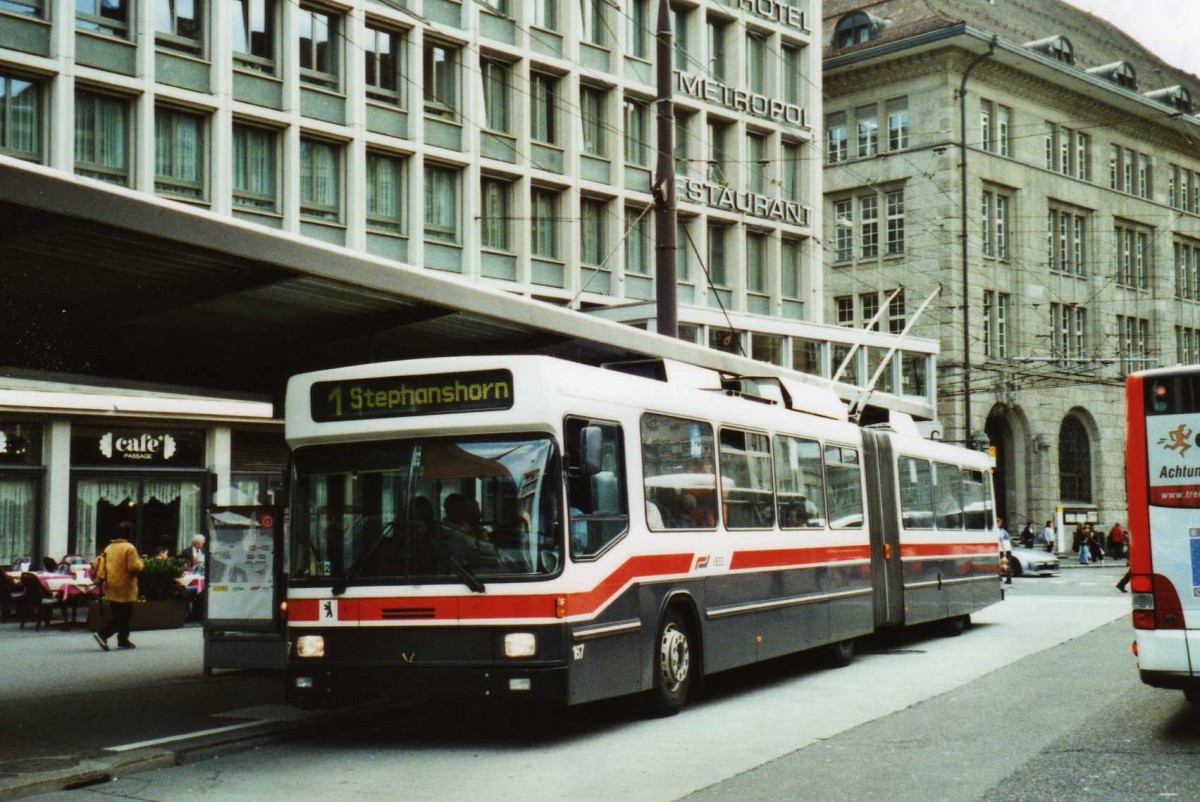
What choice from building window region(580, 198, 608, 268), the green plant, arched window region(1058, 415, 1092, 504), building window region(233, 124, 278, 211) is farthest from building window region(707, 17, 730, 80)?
the green plant

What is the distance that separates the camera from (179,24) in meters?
30.5

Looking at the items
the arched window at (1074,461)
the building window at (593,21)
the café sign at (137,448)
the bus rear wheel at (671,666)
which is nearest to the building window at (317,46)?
the café sign at (137,448)

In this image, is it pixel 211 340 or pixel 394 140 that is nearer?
pixel 211 340

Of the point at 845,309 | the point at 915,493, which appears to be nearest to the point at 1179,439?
the point at 915,493

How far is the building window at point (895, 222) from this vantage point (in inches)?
2219

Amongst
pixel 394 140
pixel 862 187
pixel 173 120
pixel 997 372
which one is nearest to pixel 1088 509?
pixel 997 372

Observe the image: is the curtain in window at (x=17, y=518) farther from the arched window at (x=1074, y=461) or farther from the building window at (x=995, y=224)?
the arched window at (x=1074, y=461)

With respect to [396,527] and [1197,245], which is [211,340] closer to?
[396,527]

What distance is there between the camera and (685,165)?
42.9 m

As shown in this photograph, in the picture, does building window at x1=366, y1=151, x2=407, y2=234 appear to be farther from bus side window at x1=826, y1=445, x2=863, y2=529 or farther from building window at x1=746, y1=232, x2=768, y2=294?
bus side window at x1=826, y1=445, x2=863, y2=529

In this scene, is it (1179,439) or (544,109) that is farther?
(544,109)

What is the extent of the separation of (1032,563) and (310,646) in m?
34.3

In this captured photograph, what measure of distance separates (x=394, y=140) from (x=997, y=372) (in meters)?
29.2

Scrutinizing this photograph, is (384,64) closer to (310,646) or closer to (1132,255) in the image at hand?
(310,646)
